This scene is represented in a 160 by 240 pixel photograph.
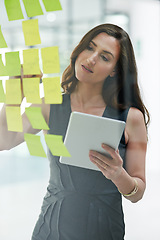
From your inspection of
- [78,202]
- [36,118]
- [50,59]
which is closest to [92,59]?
[50,59]

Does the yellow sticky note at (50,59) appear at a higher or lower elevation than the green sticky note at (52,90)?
higher

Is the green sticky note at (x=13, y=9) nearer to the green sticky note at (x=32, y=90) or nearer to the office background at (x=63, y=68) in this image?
the office background at (x=63, y=68)

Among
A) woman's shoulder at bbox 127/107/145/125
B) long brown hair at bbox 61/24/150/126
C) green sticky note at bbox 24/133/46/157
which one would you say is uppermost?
long brown hair at bbox 61/24/150/126

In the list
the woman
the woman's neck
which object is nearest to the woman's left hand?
the woman

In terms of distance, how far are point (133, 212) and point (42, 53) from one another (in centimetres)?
51

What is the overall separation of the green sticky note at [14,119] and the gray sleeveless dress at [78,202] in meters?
0.11

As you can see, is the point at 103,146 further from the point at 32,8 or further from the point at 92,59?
the point at 32,8

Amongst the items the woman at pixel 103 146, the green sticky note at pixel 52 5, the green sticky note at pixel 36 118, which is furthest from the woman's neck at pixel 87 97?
the green sticky note at pixel 52 5

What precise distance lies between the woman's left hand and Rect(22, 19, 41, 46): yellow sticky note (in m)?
0.35

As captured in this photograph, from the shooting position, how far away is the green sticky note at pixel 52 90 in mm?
939

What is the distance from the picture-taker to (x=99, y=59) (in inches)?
34.8

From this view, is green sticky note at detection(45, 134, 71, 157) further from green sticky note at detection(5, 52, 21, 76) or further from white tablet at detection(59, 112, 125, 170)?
green sticky note at detection(5, 52, 21, 76)

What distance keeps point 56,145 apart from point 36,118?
95 mm

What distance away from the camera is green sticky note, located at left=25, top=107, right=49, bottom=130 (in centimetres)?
96
